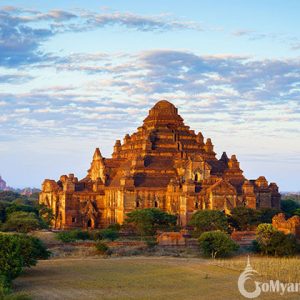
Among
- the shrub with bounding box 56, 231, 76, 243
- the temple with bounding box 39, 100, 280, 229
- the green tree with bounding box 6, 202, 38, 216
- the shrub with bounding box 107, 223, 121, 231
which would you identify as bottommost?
the shrub with bounding box 56, 231, 76, 243

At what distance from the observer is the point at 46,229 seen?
77.0 metres

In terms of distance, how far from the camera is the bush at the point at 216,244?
63.5m

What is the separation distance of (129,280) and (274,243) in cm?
1878

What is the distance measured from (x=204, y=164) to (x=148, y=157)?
683cm

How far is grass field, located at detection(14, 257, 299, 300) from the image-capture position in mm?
45062

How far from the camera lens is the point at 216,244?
6369cm

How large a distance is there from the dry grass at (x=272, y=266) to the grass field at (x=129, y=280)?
1.62 m

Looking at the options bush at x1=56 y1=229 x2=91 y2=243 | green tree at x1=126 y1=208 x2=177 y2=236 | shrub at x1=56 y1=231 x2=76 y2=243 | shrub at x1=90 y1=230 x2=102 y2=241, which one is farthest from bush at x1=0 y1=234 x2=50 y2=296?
green tree at x1=126 y1=208 x2=177 y2=236

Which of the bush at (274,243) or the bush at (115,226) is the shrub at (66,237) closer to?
the bush at (115,226)

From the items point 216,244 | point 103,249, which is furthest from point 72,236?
point 216,244

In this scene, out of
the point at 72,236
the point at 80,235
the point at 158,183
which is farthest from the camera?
the point at 158,183

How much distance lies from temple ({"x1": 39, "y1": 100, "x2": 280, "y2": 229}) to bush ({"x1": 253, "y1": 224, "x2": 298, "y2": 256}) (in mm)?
14619

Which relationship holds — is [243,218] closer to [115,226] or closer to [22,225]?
[115,226]

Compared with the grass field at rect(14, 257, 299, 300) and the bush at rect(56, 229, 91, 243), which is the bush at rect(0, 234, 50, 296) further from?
the bush at rect(56, 229, 91, 243)
